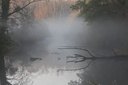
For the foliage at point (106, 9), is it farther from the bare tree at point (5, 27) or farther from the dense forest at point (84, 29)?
the bare tree at point (5, 27)

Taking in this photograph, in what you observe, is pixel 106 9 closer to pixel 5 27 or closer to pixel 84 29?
pixel 84 29

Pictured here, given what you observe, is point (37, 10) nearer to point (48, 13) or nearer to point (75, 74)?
point (48, 13)

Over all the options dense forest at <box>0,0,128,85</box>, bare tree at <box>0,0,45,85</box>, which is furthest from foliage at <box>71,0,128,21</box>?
bare tree at <box>0,0,45,85</box>

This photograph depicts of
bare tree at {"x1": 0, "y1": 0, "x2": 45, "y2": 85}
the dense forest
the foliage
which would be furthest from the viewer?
the foliage

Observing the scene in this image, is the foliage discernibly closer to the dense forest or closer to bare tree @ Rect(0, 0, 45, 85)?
the dense forest

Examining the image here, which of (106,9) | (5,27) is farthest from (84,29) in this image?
(5,27)

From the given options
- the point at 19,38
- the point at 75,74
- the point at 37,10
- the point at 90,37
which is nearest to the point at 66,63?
the point at 75,74

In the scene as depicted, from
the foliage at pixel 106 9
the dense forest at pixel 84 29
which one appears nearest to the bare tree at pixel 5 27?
the dense forest at pixel 84 29

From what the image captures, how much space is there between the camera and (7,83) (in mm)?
12875

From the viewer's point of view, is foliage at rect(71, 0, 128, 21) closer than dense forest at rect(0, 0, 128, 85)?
No

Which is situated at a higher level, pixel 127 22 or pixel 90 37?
pixel 127 22

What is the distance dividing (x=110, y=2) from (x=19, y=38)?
995 centimetres

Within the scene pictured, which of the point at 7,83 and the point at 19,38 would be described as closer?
the point at 7,83

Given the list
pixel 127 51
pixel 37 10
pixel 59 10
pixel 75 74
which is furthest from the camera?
pixel 59 10
